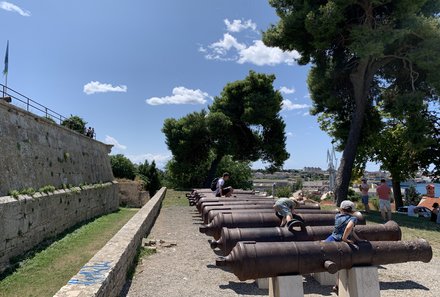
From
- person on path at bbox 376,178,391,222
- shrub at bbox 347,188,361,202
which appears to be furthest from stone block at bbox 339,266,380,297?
shrub at bbox 347,188,361,202

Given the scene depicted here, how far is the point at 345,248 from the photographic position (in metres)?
4.63

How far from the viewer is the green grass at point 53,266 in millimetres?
7070

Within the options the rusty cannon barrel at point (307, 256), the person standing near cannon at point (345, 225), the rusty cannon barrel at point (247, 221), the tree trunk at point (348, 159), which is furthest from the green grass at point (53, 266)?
the tree trunk at point (348, 159)

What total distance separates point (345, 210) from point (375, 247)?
2.29 feet

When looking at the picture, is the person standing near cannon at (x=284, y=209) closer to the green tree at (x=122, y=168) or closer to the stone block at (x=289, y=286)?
the stone block at (x=289, y=286)

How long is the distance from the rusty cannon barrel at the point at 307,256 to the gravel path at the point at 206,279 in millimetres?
1238

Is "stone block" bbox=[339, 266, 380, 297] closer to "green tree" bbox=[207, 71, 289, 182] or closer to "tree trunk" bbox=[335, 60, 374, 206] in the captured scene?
"tree trunk" bbox=[335, 60, 374, 206]

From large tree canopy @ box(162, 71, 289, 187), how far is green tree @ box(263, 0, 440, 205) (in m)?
9.04

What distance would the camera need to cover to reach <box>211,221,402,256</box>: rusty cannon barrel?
18.1 feet

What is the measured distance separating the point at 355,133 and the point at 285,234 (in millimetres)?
10707

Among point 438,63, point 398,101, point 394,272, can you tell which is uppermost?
point 438,63

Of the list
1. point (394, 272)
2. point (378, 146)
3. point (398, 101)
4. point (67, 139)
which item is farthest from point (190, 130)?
point (394, 272)

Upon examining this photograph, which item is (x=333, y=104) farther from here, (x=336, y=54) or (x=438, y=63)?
(x=438, y=63)

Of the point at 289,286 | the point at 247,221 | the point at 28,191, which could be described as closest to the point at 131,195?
the point at 28,191
